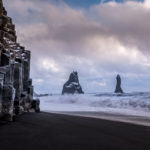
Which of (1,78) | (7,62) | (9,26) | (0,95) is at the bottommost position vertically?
(0,95)

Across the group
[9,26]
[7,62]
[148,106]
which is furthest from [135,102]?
[7,62]

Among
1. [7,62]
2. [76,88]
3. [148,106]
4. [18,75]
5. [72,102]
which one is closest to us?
[7,62]

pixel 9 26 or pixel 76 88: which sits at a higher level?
pixel 9 26

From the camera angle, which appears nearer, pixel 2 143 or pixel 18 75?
pixel 2 143

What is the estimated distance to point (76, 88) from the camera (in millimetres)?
69250

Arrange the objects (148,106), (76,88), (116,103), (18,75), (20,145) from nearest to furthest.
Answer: (20,145) → (18,75) → (148,106) → (116,103) → (76,88)

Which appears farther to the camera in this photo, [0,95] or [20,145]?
[0,95]

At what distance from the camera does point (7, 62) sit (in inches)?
268

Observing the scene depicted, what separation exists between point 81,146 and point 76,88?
216 feet

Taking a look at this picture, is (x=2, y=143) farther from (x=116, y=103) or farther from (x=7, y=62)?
(x=116, y=103)

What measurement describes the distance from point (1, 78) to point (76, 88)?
63325 mm

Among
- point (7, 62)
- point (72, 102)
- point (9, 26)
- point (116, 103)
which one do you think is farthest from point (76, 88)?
point (7, 62)

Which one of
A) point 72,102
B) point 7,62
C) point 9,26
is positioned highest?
point 9,26

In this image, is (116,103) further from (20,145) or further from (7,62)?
(20,145)
